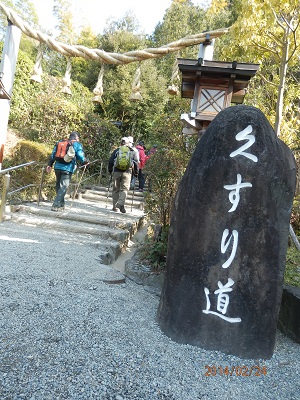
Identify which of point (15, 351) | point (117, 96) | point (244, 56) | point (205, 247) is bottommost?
point (15, 351)

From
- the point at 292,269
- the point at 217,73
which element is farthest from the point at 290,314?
the point at 217,73

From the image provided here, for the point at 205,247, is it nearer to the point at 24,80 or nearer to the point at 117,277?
the point at 117,277

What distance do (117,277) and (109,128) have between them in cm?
949

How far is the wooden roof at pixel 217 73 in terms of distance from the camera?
431cm

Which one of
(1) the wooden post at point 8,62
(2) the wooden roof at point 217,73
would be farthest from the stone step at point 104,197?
(2) the wooden roof at point 217,73

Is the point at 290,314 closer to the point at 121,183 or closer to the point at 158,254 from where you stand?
the point at 158,254

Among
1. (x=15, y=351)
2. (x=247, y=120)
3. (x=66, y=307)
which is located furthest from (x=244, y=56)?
(x=15, y=351)

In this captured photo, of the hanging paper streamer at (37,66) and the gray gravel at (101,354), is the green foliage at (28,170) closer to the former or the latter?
the hanging paper streamer at (37,66)

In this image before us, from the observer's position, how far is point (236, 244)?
2514 millimetres

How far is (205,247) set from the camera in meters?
2.55

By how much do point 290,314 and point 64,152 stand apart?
4.93 m

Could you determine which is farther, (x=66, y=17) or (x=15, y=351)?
(x=66, y=17)

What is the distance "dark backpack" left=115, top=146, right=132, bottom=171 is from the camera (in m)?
7.24
